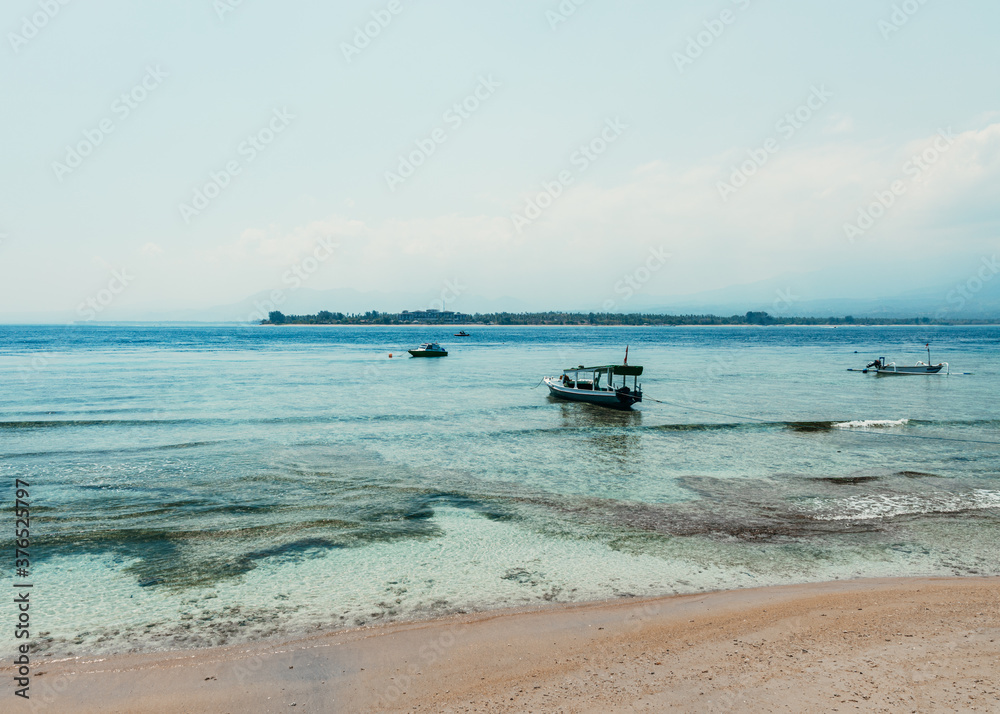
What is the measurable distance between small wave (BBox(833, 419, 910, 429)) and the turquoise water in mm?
291

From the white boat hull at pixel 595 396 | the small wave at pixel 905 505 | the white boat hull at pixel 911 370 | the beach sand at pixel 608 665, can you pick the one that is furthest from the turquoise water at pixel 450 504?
the white boat hull at pixel 911 370

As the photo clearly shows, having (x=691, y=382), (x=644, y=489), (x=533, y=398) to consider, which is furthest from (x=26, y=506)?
(x=691, y=382)

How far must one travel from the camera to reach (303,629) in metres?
10.5

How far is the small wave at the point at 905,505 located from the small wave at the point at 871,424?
13472mm

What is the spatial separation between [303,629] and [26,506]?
42.9 feet

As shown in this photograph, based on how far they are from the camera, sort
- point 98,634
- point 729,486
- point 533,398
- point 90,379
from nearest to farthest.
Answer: point 98,634, point 729,486, point 533,398, point 90,379

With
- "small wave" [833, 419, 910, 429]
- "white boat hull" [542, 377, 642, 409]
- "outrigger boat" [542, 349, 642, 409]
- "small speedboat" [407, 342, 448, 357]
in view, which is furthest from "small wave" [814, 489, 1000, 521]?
"small speedboat" [407, 342, 448, 357]

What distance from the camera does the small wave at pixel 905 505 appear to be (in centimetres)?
1728

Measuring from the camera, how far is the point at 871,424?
33656 millimetres

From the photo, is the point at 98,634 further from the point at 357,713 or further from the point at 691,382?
the point at 691,382

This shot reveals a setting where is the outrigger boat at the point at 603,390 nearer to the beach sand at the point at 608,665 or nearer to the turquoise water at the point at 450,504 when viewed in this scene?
the turquoise water at the point at 450,504

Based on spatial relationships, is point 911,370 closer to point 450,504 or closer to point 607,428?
point 607,428

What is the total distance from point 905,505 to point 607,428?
16.8 m

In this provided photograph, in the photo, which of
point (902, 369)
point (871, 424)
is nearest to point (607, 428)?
point (871, 424)
